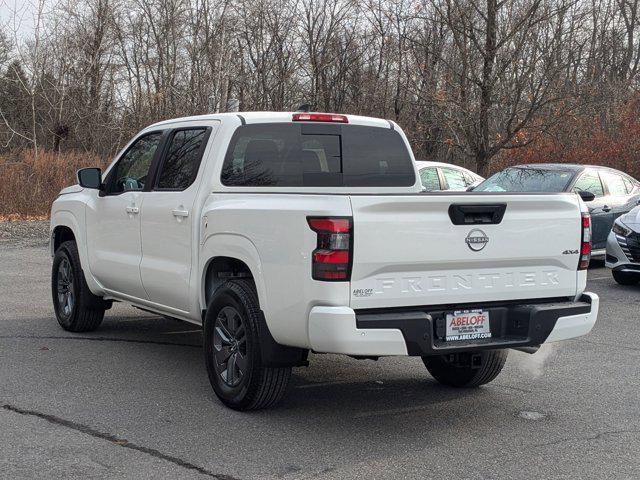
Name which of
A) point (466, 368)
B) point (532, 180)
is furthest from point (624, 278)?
point (466, 368)

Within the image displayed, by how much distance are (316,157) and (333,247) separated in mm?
1856

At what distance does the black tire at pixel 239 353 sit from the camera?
5602mm

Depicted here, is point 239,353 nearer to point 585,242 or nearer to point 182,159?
point 182,159

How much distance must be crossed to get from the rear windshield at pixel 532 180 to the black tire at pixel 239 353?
8674mm

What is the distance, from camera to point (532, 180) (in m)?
14.2

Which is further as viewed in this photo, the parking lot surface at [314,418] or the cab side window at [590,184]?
the cab side window at [590,184]

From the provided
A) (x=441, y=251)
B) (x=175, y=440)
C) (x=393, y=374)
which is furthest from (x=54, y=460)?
(x=393, y=374)

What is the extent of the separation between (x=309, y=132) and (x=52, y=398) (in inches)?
104

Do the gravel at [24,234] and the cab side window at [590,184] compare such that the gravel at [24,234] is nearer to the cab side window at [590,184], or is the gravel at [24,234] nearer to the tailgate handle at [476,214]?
the cab side window at [590,184]

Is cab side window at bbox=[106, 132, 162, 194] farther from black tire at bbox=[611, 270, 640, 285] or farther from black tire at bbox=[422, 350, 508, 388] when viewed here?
black tire at bbox=[611, 270, 640, 285]

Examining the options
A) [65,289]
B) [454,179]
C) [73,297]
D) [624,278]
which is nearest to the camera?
[73,297]

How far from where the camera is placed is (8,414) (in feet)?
18.5

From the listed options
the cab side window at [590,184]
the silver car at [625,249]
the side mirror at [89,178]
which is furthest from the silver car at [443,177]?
the side mirror at [89,178]

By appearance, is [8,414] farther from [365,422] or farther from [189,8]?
[189,8]
